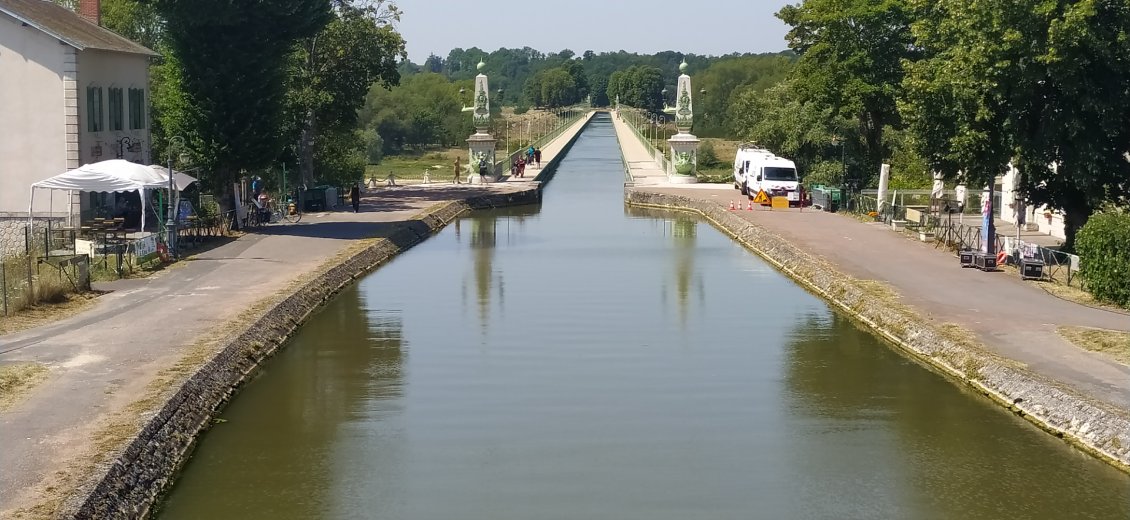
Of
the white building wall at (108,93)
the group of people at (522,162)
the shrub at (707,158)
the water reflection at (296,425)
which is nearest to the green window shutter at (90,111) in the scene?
the white building wall at (108,93)

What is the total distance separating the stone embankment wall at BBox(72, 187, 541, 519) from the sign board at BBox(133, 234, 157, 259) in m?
3.96

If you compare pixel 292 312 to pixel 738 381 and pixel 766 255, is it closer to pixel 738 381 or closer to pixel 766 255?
pixel 738 381

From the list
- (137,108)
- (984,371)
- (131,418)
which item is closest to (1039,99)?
(984,371)

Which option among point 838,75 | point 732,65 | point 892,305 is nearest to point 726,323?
point 892,305

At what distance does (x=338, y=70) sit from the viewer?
181 feet

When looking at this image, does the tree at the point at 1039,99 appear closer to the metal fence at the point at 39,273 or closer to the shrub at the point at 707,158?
the metal fence at the point at 39,273

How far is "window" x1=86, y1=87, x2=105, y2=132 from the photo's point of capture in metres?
37.1

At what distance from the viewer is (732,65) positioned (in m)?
195

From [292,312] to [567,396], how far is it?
8159mm

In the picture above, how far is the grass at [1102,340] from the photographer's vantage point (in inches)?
844

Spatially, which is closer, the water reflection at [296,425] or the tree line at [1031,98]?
the water reflection at [296,425]

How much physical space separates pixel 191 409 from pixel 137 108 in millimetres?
25609

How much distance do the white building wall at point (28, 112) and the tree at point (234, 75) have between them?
4459 millimetres

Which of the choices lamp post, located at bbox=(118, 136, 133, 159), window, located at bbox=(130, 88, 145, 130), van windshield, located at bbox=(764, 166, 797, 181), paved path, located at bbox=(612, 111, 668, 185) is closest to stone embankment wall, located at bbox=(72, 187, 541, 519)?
lamp post, located at bbox=(118, 136, 133, 159)
